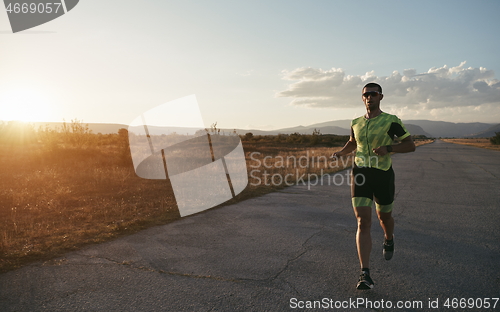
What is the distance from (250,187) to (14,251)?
670cm

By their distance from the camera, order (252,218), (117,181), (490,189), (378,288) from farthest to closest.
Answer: (117,181)
(490,189)
(252,218)
(378,288)

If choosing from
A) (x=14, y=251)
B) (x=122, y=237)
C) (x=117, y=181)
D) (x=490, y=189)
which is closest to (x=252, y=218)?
(x=122, y=237)

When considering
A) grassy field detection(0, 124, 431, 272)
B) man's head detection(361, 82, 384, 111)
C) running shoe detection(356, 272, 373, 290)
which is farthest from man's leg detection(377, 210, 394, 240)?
grassy field detection(0, 124, 431, 272)

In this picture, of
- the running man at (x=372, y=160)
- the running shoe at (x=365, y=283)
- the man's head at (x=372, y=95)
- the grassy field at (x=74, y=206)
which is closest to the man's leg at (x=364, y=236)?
the running man at (x=372, y=160)

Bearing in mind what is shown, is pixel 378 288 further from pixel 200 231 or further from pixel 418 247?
pixel 200 231

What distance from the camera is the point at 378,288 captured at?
3336 mm

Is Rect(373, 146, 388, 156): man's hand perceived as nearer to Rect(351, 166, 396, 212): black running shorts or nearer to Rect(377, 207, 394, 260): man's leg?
Rect(351, 166, 396, 212): black running shorts

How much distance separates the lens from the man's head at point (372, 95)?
347 cm

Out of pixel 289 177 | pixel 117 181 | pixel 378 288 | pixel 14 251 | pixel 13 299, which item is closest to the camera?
pixel 13 299

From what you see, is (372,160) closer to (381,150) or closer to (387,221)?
(381,150)

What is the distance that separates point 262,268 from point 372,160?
1777mm

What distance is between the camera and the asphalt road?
3086 mm

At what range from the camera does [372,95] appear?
3473 mm

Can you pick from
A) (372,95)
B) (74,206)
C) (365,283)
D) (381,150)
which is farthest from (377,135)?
(74,206)
